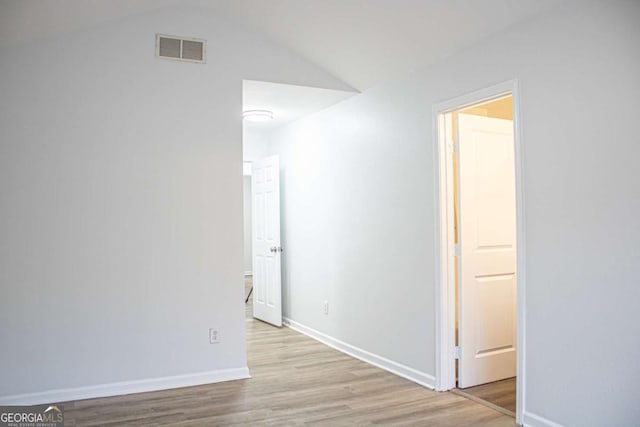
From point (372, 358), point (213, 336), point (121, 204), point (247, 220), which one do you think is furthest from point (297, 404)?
point (247, 220)

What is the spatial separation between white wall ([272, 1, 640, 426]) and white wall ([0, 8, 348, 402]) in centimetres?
124

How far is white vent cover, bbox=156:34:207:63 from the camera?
407 cm

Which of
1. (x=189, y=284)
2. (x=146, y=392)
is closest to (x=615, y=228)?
(x=189, y=284)

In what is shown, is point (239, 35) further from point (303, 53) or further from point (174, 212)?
point (174, 212)

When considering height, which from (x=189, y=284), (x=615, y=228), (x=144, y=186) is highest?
(x=144, y=186)

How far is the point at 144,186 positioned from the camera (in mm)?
3994

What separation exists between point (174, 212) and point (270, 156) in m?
2.71

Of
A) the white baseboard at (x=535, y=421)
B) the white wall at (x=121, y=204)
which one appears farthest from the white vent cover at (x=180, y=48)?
the white baseboard at (x=535, y=421)

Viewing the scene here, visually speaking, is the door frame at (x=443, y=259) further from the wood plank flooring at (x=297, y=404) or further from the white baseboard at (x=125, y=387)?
the white baseboard at (x=125, y=387)

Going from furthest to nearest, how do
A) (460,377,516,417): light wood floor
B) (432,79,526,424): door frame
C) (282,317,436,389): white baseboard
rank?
(282,317,436,389): white baseboard, (432,79,526,424): door frame, (460,377,516,417): light wood floor

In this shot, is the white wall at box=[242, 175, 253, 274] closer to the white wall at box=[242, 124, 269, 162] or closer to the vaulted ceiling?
the white wall at box=[242, 124, 269, 162]

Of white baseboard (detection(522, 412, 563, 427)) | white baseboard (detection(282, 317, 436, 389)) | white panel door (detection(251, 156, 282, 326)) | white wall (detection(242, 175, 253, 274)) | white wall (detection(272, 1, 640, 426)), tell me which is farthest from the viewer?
white wall (detection(242, 175, 253, 274))

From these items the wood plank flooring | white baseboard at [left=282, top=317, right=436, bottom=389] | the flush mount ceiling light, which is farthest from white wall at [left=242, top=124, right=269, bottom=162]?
the wood plank flooring

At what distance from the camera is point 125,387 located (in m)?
3.88
